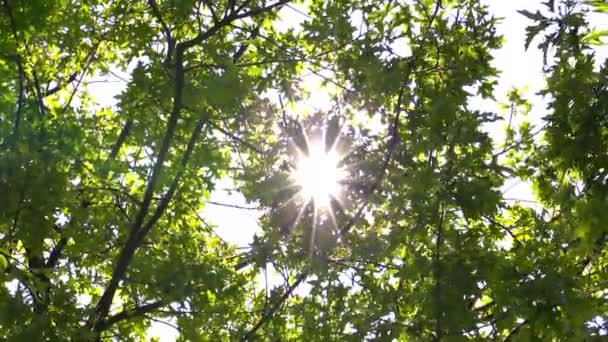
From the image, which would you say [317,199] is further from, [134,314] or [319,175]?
[134,314]

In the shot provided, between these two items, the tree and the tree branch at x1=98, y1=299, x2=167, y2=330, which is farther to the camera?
the tree branch at x1=98, y1=299, x2=167, y2=330

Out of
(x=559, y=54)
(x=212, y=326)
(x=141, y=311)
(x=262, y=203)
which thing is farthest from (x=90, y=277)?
(x=559, y=54)

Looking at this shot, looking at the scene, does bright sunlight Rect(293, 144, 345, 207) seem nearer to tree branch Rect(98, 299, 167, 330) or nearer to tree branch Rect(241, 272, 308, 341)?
tree branch Rect(241, 272, 308, 341)

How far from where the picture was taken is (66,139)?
177 inches

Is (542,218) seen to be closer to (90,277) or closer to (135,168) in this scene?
(135,168)

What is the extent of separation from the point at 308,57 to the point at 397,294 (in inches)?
97.7

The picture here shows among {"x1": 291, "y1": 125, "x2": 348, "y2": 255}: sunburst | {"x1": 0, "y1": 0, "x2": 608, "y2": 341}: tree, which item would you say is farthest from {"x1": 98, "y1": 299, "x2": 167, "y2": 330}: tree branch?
{"x1": 291, "y1": 125, "x2": 348, "y2": 255}: sunburst

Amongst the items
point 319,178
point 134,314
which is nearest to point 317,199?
point 319,178

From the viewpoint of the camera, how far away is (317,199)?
17.9 feet

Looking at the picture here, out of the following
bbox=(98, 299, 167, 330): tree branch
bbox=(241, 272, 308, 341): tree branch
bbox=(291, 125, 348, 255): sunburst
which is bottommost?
bbox=(241, 272, 308, 341): tree branch

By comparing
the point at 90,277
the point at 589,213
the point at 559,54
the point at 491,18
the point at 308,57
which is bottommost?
the point at 589,213

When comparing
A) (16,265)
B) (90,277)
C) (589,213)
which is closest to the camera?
(589,213)

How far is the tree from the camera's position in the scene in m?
4.00

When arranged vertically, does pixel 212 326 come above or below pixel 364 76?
below
